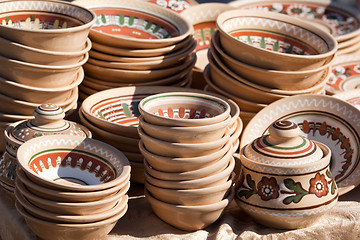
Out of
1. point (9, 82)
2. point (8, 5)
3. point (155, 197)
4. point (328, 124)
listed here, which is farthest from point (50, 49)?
point (328, 124)

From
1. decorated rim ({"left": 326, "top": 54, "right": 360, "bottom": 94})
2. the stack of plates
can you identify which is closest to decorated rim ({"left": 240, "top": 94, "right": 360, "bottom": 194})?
decorated rim ({"left": 326, "top": 54, "right": 360, "bottom": 94})

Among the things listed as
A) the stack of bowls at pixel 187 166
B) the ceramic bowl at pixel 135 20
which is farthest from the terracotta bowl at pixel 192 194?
the ceramic bowl at pixel 135 20

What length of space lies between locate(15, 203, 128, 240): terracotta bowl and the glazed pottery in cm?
36

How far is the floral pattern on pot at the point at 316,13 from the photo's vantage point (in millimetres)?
5477

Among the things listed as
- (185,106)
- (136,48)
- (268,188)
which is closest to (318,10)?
(136,48)

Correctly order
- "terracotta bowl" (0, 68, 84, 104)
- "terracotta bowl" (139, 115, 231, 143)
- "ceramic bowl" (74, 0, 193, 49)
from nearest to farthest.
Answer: "terracotta bowl" (139, 115, 231, 143)
"terracotta bowl" (0, 68, 84, 104)
"ceramic bowl" (74, 0, 193, 49)

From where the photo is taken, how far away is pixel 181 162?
10.3 ft

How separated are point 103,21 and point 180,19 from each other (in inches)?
18.6

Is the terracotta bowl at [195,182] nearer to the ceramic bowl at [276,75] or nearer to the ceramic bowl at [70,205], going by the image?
the ceramic bowl at [70,205]

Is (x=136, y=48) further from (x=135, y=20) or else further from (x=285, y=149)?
(x=285, y=149)

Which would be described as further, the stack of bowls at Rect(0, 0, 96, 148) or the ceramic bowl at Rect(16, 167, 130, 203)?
the stack of bowls at Rect(0, 0, 96, 148)

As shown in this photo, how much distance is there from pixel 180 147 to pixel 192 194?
0.23 metres

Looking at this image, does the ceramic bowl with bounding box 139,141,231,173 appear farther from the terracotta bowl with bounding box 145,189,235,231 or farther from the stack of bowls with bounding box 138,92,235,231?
the terracotta bowl with bounding box 145,189,235,231

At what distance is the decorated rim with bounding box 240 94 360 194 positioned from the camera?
371cm
